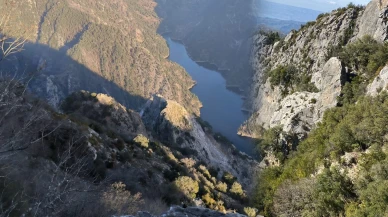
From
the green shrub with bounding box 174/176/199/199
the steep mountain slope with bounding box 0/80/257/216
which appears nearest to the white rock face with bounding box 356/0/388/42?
the steep mountain slope with bounding box 0/80/257/216

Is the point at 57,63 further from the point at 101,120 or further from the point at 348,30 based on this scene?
the point at 348,30

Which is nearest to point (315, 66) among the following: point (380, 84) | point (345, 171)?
point (380, 84)

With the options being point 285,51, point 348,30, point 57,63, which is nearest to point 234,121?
point 285,51

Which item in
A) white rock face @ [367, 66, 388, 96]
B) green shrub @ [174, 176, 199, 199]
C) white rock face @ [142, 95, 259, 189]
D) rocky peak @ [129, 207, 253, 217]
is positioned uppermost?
white rock face @ [367, 66, 388, 96]

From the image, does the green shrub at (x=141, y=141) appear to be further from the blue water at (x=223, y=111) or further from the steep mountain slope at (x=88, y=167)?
the blue water at (x=223, y=111)

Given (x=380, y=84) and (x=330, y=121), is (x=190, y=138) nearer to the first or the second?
(x=330, y=121)

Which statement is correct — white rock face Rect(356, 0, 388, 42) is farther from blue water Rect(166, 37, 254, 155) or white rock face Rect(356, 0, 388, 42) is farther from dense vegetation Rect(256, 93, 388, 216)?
blue water Rect(166, 37, 254, 155)

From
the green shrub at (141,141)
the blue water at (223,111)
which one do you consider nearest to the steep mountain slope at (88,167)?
the green shrub at (141,141)

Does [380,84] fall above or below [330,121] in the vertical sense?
above
